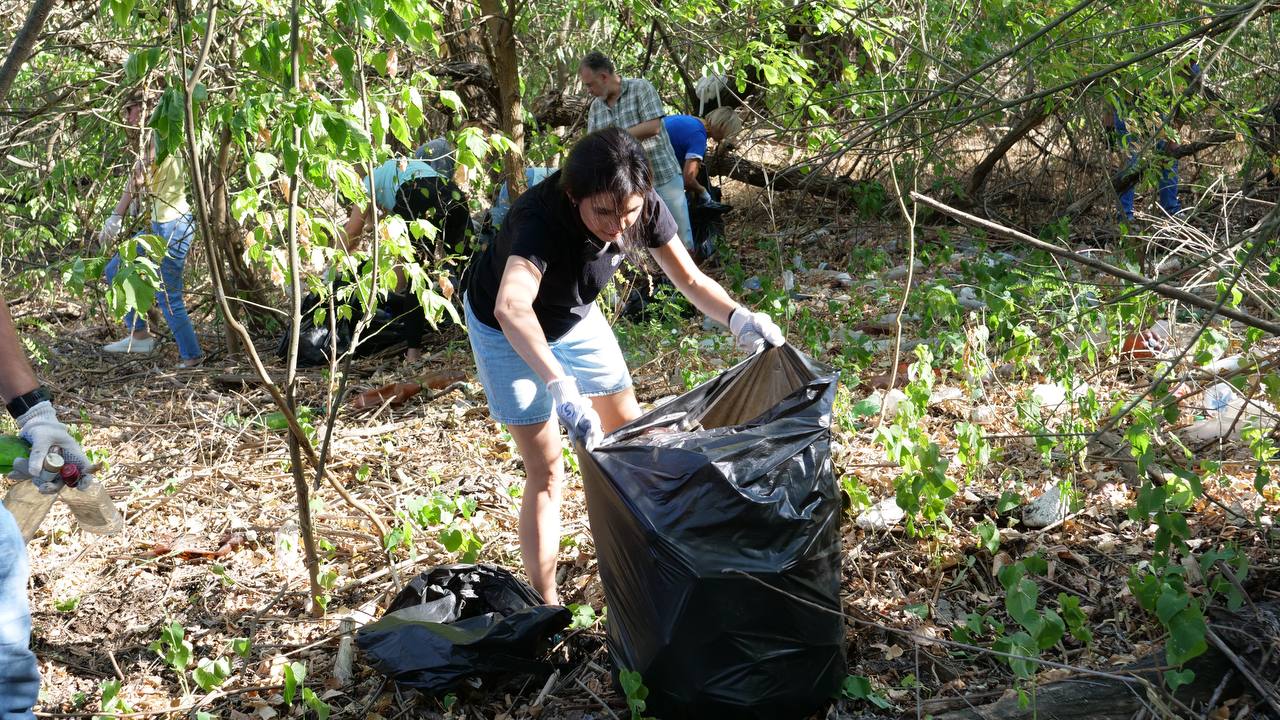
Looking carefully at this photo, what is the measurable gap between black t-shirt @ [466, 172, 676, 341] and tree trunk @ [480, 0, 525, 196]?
2.38 metres

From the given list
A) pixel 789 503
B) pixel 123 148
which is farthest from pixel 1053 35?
pixel 123 148

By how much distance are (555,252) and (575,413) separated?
16.6 inches

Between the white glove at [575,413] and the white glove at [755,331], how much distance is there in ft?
1.59

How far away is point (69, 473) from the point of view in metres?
1.85

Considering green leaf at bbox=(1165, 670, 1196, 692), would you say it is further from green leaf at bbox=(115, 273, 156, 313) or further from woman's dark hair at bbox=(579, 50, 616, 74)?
woman's dark hair at bbox=(579, 50, 616, 74)

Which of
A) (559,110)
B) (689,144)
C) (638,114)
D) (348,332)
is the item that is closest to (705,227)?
(689,144)

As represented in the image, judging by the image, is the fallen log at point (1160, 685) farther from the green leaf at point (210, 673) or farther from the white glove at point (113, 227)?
the white glove at point (113, 227)

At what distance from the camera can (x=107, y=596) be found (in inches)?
125

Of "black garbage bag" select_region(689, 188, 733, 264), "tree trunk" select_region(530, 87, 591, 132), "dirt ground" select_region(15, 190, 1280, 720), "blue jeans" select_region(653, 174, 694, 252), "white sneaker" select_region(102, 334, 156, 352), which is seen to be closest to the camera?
"dirt ground" select_region(15, 190, 1280, 720)

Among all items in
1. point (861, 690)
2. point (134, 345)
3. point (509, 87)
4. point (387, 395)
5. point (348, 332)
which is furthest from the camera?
point (134, 345)

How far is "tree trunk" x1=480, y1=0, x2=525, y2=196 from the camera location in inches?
193

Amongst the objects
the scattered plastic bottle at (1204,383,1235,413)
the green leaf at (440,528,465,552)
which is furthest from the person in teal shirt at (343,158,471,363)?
the scattered plastic bottle at (1204,383,1235,413)

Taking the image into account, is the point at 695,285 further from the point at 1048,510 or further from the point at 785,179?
the point at 785,179

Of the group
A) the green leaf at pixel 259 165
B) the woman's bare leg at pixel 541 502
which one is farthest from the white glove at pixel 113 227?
the woman's bare leg at pixel 541 502
